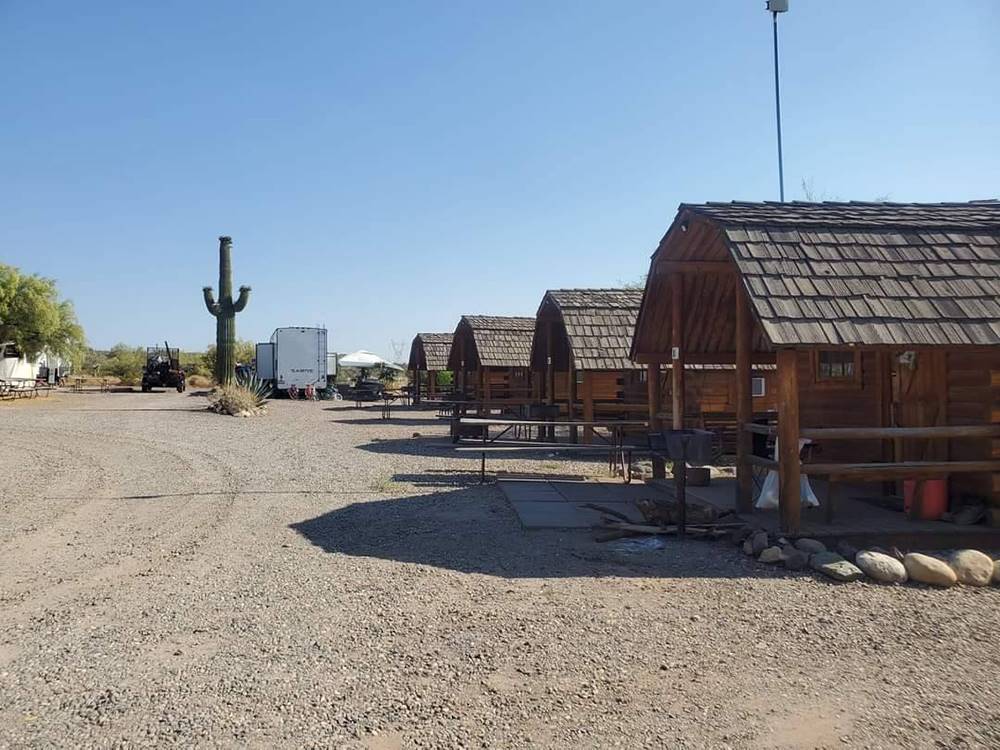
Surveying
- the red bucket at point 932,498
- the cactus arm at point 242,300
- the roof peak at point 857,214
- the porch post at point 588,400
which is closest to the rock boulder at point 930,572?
the red bucket at point 932,498

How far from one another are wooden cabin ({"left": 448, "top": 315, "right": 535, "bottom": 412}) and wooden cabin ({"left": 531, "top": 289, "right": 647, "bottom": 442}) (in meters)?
2.95

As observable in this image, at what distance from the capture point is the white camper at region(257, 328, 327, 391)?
132 ft

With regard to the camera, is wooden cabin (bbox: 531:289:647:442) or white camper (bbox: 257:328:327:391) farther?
white camper (bbox: 257:328:327:391)

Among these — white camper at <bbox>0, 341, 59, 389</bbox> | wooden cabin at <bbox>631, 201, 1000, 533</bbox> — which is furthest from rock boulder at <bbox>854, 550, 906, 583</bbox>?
white camper at <bbox>0, 341, 59, 389</bbox>

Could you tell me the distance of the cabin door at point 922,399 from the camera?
327 inches

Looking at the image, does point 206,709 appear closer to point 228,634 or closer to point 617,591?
point 228,634

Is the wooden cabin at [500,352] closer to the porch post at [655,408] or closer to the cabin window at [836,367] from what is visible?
the porch post at [655,408]

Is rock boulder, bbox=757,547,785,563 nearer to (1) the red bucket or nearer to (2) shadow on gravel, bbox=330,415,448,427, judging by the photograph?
(1) the red bucket

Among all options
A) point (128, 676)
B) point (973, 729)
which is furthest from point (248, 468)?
point (973, 729)

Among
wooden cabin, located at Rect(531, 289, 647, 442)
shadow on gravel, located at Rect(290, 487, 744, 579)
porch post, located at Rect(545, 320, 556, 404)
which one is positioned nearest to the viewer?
shadow on gravel, located at Rect(290, 487, 744, 579)

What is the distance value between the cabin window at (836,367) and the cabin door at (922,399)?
1.12 meters

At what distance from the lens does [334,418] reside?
87.9 ft

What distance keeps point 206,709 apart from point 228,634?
1.11 m

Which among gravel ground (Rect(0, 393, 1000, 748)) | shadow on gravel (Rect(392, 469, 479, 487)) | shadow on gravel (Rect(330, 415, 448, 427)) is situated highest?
shadow on gravel (Rect(330, 415, 448, 427))
